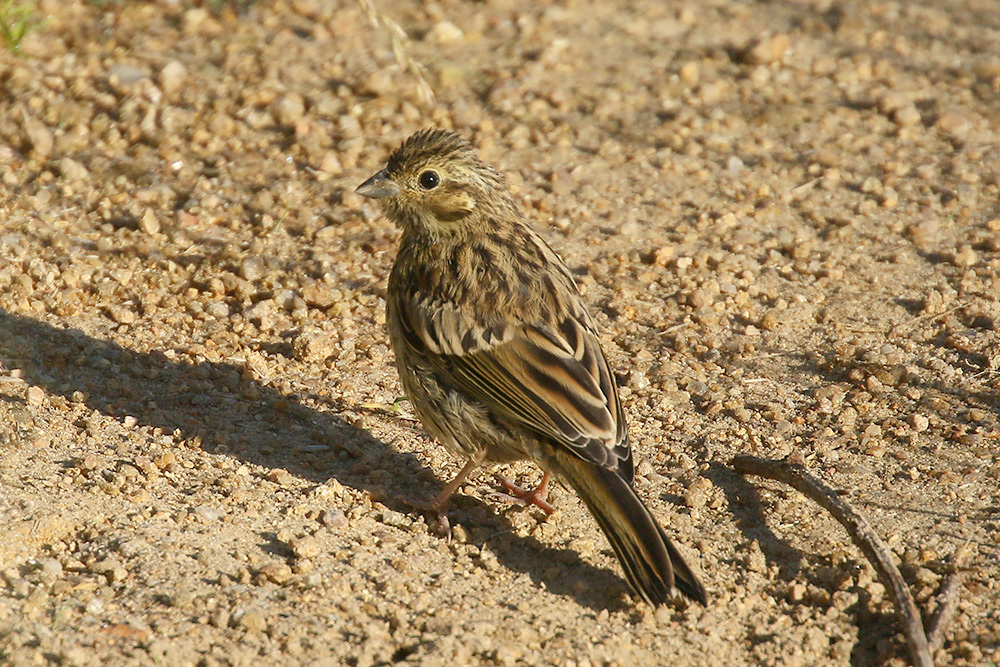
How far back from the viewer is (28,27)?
28.5 ft

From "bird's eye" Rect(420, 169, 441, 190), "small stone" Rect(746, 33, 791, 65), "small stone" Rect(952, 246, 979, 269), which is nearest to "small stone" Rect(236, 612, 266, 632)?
"bird's eye" Rect(420, 169, 441, 190)

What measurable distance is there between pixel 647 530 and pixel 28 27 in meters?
6.23

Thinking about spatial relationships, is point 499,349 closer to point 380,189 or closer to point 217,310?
point 380,189

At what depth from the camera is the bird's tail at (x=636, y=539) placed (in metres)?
4.71

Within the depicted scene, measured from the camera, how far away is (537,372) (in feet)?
17.7

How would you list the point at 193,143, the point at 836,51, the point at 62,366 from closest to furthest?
the point at 62,366 → the point at 193,143 → the point at 836,51

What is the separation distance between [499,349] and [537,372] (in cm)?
24

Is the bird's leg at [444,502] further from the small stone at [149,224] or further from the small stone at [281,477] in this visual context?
the small stone at [149,224]

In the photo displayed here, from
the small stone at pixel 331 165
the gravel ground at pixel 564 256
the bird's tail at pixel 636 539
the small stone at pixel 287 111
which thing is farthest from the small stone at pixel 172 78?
the bird's tail at pixel 636 539

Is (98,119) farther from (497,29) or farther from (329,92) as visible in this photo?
(497,29)

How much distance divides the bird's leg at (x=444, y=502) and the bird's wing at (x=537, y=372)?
351 millimetres

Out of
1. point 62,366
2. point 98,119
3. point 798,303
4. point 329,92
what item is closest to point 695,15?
point 329,92

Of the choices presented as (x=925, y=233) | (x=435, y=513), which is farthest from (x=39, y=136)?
(x=925, y=233)

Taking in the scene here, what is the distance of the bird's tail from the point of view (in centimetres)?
471
